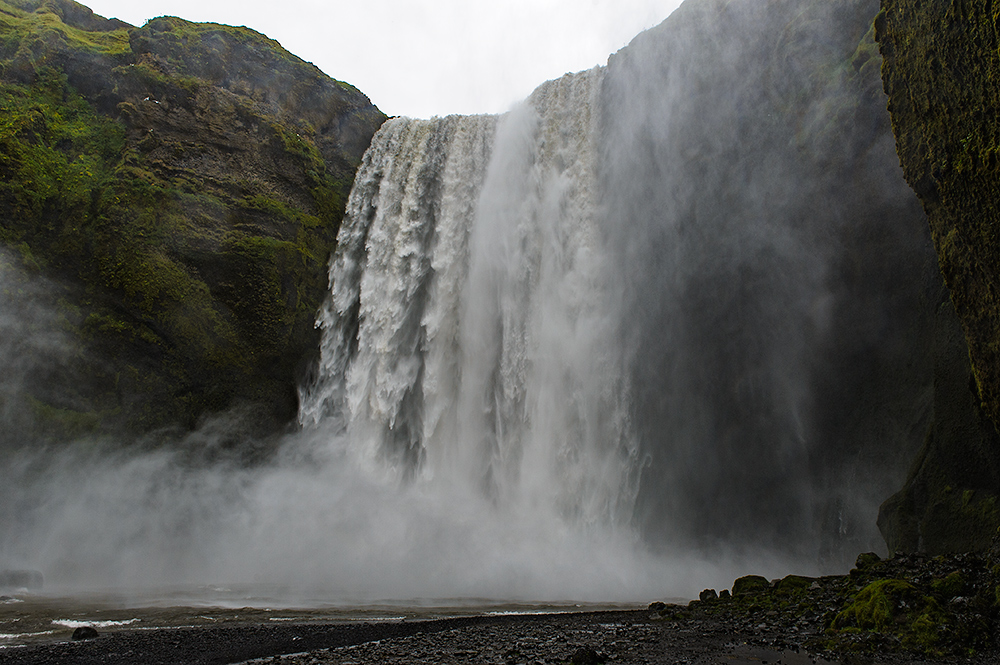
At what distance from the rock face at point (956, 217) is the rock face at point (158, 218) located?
17.8 meters

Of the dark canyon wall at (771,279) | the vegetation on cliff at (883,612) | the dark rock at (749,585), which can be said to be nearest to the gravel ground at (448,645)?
the vegetation on cliff at (883,612)

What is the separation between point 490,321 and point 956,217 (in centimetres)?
1253

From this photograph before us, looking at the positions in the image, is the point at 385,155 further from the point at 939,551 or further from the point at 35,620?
the point at 939,551

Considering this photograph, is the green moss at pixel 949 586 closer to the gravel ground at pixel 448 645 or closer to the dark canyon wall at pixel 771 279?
the gravel ground at pixel 448 645

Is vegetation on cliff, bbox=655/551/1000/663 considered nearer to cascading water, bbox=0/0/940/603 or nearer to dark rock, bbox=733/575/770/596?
dark rock, bbox=733/575/770/596

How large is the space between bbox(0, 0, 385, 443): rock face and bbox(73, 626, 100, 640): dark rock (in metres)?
12.1

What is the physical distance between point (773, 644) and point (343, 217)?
20711 millimetres

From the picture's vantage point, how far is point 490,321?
736 inches

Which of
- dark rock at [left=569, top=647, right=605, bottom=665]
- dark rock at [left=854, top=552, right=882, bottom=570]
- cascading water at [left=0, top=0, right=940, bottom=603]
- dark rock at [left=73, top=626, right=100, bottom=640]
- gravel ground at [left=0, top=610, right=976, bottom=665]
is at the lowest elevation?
dark rock at [left=73, top=626, right=100, bottom=640]

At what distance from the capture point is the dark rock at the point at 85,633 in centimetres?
694

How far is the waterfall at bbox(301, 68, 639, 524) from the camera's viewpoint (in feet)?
53.4

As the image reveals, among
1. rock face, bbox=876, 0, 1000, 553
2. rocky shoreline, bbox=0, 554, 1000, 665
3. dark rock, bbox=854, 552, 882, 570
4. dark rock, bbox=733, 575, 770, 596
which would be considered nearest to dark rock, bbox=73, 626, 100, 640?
rocky shoreline, bbox=0, 554, 1000, 665

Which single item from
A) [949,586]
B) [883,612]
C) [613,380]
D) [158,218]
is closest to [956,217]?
[949,586]

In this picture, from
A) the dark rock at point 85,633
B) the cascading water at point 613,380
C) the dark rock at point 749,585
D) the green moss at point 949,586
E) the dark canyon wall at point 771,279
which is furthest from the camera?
the cascading water at point 613,380
